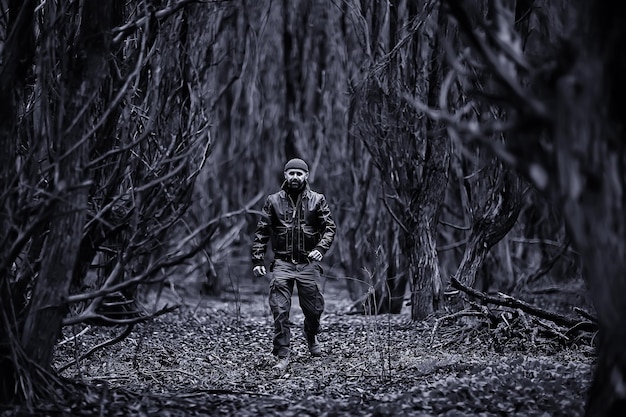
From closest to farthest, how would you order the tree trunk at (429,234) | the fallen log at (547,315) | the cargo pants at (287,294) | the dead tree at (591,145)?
1. the dead tree at (591,145)
2. the fallen log at (547,315)
3. the cargo pants at (287,294)
4. the tree trunk at (429,234)

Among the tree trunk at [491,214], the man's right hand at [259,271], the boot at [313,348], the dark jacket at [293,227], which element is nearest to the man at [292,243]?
the dark jacket at [293,227]

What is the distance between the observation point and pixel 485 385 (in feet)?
19.2

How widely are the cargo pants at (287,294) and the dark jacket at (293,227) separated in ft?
0.36

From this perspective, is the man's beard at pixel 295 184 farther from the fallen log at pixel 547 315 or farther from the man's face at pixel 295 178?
the fallen log at pixel 547 315

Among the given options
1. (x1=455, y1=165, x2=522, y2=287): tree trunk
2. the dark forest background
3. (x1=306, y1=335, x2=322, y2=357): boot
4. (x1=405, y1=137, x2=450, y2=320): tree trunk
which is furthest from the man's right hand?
(x1=405, y1=137, x2=450, y2=320): tree trunk

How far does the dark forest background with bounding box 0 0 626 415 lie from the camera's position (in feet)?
12.7

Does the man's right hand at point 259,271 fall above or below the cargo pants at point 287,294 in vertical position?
above

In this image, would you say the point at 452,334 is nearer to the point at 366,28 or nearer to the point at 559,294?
the point at 366,28

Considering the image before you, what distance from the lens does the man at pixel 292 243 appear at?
322 inches

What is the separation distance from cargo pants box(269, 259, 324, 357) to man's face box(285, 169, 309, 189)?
817mm

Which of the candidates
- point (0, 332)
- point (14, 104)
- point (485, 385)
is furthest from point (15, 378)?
point (485, 385)

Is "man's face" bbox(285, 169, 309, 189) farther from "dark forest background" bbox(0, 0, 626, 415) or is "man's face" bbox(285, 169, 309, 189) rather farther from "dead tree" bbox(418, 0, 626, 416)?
"dead tree" bbox(418, 0, 626, 416)

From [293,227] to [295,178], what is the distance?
1.69 feet

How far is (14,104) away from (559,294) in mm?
12146
